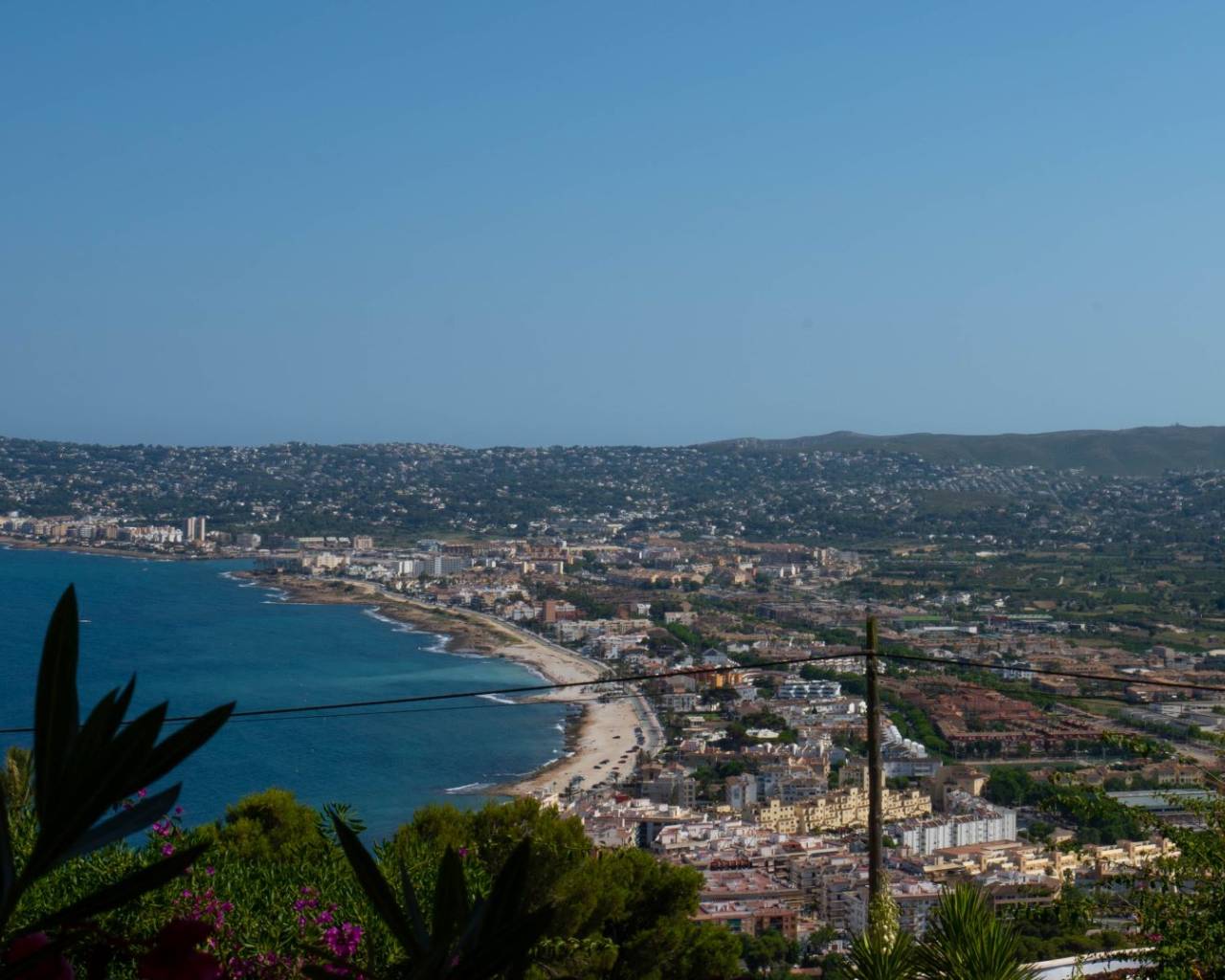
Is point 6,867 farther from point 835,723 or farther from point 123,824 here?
point 835,723

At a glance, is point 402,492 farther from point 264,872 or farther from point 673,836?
point 264,872

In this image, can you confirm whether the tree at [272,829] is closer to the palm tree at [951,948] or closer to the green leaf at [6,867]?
the palm tree at [951,948]

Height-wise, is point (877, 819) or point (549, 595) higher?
point (877, 819)

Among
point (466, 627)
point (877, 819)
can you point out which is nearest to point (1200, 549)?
point (466, 627)

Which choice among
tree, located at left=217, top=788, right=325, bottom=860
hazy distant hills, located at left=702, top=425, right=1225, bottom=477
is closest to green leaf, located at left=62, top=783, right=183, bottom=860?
tree, located at left=217, top=788, right=325, bottom=860

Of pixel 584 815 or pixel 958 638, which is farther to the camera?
pixel 958 638

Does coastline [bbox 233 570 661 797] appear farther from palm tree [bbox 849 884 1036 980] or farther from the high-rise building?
palm tree [bbox 849 884 1036 980]
